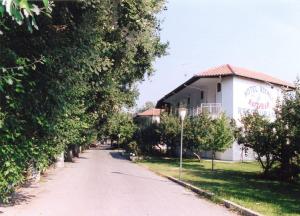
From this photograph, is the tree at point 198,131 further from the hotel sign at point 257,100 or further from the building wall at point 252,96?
the hotel sign at point 257,100

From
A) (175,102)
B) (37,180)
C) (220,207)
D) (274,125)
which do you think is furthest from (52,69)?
(175,102)

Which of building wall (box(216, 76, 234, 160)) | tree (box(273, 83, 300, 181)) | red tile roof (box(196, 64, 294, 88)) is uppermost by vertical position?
red tile roof (box(196, 64, 294, 88))

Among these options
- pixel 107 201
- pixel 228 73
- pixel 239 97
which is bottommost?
pixel 107 201

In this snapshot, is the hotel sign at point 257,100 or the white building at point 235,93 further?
the hotel sign at point 257,100

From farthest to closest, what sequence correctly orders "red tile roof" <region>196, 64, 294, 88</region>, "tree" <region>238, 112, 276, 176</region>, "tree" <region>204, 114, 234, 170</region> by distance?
"red tile roof" <region>196, 64, 294, 88</region> < "tree" <region>204, 114, 234, 170</region> < "tree" <region>238, 112, 276, 176</region>

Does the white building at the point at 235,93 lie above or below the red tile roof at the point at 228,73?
below

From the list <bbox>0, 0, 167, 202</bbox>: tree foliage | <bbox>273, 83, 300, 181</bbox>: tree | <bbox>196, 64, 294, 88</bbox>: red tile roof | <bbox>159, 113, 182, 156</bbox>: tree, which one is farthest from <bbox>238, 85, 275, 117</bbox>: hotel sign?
<bbox>0, 0, 167, 202</bbox>: tree foliage

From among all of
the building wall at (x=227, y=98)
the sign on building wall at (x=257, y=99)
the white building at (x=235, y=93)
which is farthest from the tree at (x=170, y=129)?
the sign on building wall at (x=257, y=99)

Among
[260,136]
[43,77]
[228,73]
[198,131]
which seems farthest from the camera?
[228,73]

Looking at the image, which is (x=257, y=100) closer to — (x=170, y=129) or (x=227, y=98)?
(x=227, y=98)

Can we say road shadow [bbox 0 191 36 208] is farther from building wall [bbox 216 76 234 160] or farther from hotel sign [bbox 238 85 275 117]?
hotel sign [bbox 238 85 275 117]

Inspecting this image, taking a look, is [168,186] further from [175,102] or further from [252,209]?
[175,102]

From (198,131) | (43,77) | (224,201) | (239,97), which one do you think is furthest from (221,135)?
(43,77)

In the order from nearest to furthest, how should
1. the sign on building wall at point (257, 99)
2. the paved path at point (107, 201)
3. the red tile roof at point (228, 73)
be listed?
the paved path at point (107, 201), the red tile roof at point (228, 73), the sign on building wall at point (257, 99)
